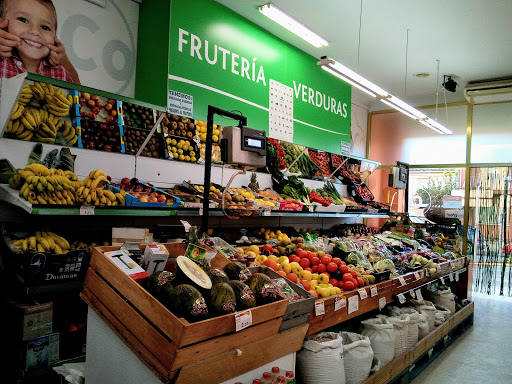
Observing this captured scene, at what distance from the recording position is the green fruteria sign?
15.3 ft

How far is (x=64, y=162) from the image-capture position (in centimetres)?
344

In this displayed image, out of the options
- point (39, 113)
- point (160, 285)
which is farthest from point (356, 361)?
point (39, 113)

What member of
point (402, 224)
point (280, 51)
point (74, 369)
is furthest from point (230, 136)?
point (402, 224)

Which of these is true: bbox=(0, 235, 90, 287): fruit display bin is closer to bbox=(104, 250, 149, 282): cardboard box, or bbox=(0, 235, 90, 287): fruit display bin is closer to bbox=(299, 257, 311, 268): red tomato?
bbox=(104, 250, 149, 282): cardboard box

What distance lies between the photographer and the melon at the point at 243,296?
205cm

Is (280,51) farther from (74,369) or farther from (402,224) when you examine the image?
(74,369)

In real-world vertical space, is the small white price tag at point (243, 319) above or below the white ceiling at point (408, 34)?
below

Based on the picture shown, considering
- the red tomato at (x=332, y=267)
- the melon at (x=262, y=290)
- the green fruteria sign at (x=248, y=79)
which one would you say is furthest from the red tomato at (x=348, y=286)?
the green fruteria sign at (x=248, y=79)

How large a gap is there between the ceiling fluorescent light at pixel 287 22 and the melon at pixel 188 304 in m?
2.86

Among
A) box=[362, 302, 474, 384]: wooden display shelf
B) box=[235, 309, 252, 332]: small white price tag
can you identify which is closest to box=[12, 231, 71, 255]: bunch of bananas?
box=[235, 309, 252, 332]: small white price tag

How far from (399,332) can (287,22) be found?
3.08 meters

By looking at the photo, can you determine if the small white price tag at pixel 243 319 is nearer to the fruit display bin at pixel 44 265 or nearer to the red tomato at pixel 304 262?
the fruit display bin at pixel 44 265

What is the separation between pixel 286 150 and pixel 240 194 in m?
1.49

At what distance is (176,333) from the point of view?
5.54 ft
